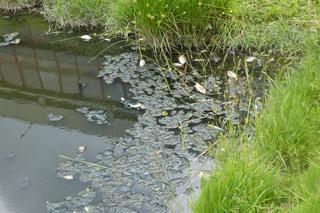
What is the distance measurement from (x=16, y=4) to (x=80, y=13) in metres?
0.86

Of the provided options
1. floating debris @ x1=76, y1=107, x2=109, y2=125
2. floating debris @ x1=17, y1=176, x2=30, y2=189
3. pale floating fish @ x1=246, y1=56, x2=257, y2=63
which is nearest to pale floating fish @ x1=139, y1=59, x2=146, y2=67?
floating debris @ x1=76, y1=107, x2=109, y2=125

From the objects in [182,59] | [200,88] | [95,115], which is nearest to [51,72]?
[95,115]

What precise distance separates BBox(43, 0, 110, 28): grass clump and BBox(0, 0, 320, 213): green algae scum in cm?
1

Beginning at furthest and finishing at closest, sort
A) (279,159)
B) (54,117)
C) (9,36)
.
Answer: (9,36) → (54,117) → (279,159)

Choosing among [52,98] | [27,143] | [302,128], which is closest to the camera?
[302,128]

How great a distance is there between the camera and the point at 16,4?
17.4ft

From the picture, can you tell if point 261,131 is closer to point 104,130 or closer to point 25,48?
point 104,130

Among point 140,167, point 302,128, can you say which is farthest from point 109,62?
point 302,128

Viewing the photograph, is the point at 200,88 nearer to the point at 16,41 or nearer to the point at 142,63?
the point at 142,63

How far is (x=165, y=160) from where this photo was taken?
A: 10.9ft

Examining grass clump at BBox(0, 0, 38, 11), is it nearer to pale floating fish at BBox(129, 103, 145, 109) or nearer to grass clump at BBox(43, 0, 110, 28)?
grass clump at BBox(43, 0, 110, 28)

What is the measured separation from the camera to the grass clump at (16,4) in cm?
528

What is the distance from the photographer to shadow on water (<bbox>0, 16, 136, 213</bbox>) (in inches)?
126

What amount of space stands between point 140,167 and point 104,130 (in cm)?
56
